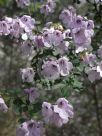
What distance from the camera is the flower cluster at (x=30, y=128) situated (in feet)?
9.05

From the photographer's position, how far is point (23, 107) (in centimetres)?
296

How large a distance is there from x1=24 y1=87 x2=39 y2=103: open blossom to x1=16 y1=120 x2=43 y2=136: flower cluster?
0.69ft

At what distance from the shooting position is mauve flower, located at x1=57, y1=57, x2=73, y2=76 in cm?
280

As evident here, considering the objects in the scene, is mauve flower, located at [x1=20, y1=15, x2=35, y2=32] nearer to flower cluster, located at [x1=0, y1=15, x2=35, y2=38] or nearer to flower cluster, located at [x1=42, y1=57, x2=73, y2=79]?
flower cluster, located at [x1=0, y1=15, x2=35, y2=38]

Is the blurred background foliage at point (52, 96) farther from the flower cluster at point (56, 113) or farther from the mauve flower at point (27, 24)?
the flower cluster at point (56, 113)

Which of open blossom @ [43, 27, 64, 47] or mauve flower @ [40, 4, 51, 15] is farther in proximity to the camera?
mauve flower @ [40, 4, 51, 15]

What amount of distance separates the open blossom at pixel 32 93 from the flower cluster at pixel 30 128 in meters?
0.21

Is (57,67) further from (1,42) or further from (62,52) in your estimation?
(1,42)

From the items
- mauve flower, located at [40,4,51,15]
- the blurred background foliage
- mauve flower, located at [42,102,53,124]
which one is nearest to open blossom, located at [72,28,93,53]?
mauve flower, located at [42,102,53,124]

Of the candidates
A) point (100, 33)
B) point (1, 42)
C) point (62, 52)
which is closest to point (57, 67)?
point (62, 52)

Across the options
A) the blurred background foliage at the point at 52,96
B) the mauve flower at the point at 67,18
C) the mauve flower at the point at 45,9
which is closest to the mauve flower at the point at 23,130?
the mauve flower at the point at 67,18

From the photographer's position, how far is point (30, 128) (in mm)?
2766

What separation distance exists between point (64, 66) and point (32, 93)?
11.7 inches

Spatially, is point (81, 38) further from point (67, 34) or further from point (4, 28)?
point (4, 28)
